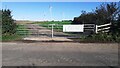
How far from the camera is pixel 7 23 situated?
24984 millimetres

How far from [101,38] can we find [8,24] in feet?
27.8

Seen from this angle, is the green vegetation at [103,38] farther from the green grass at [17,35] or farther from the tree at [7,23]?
the tree at [7,23]

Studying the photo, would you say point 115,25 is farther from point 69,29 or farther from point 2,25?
point 2,25

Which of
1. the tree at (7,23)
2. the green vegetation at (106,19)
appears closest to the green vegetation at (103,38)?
the green vegetation at (106,19)

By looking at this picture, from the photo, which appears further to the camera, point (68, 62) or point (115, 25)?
point (115, 25)

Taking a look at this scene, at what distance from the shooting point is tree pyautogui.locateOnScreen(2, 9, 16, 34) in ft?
81.6

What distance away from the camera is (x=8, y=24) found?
82.1 feet

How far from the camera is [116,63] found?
36.1 ft

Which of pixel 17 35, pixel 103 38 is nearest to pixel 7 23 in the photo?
pixel 17 35

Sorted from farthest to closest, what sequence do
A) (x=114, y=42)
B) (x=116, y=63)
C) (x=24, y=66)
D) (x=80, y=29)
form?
(x=80, y=29)
(x=114, y=42)
(x=116, y=63)
(x=24, y=66)

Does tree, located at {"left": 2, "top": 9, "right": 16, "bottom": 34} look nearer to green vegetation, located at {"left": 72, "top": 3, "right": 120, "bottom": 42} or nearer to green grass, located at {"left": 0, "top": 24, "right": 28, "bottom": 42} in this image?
green grass, located at {"left": 0, "top": 24, "right": 28, "bottom": 42}

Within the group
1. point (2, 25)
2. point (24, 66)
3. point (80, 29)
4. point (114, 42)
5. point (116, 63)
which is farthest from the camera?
point (80, 29)

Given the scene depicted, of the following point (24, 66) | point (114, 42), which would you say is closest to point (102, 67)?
point (24, 66)

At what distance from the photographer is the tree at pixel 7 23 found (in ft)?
81.6
